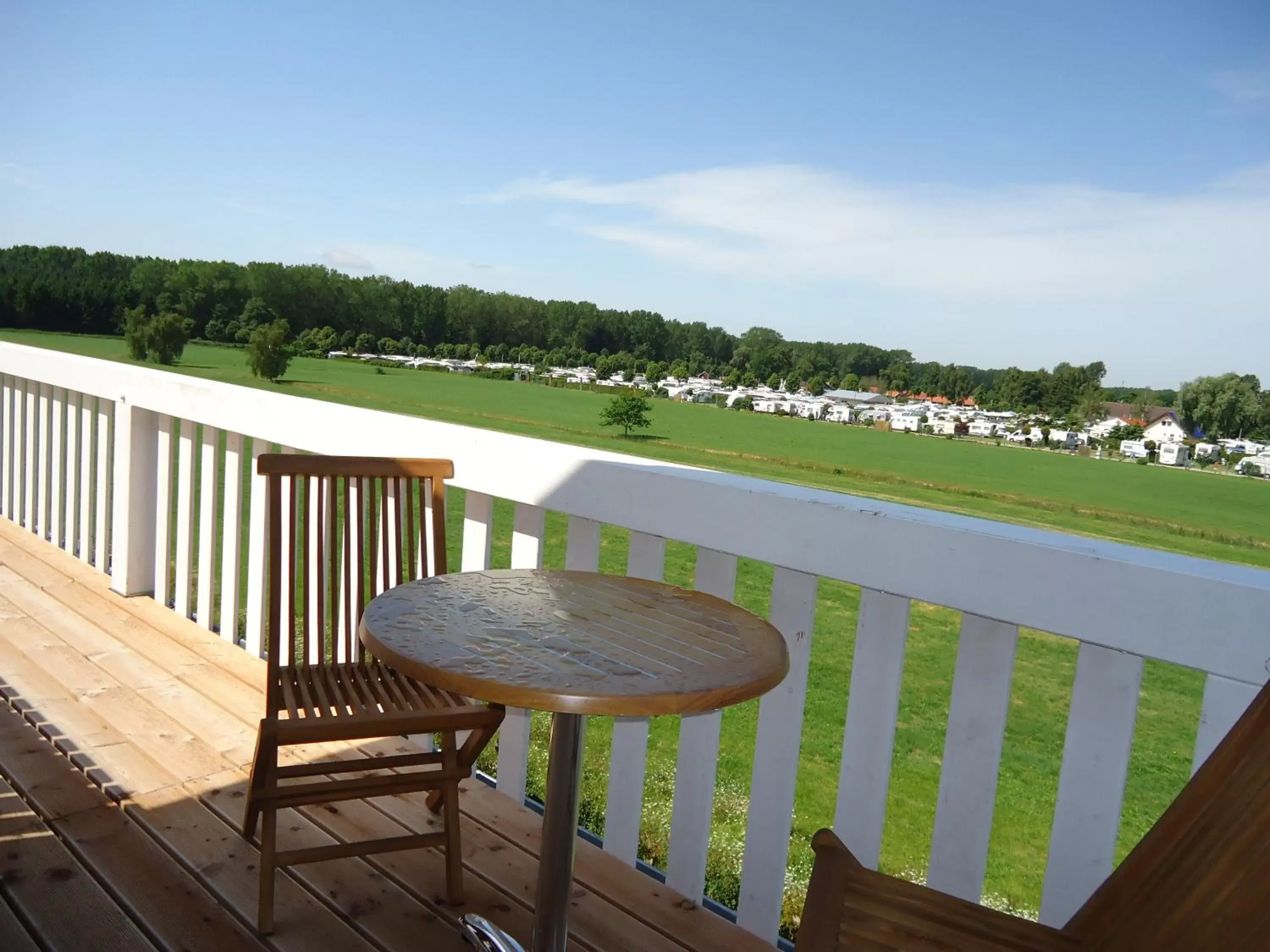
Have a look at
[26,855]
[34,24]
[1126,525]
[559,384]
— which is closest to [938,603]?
[26,855]

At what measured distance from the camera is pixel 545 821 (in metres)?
1.37

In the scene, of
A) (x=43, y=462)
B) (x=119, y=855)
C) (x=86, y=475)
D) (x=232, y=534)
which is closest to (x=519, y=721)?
(x=119, y=855)

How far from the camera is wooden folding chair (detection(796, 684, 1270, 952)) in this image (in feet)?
2.68

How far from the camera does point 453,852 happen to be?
1.71 m

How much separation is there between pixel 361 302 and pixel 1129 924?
1359 cm

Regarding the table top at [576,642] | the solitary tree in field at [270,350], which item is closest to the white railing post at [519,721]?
the table top at [576,642]

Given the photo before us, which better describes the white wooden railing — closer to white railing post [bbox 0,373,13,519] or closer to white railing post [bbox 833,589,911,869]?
white railing post [bbox 833,589,911,869]

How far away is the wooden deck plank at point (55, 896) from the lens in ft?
4.90

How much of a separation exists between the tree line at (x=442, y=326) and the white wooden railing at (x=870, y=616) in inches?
419

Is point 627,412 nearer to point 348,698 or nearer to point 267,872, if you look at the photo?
point 348,698

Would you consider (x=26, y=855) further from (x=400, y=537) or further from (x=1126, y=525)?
(x=1126, y=525)

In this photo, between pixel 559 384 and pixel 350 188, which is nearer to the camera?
pixel 559 384

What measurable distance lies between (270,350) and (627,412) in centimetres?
1594

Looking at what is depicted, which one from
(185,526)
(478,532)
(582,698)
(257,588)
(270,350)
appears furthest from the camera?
(270,350)
